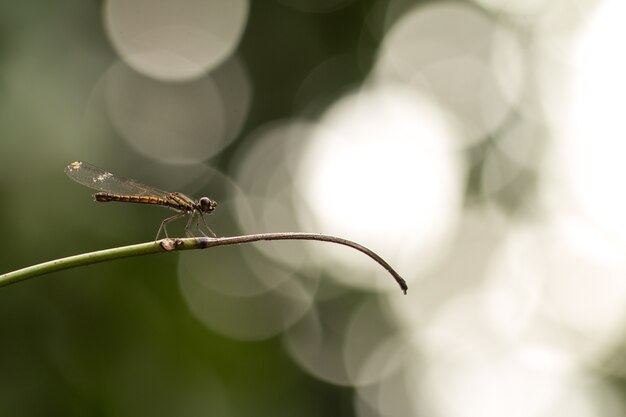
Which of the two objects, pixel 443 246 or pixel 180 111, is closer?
pixel 180 111

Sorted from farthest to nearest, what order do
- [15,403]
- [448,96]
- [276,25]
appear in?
[448,96], [276,25], [15,403]

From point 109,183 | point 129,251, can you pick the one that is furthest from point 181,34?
point 129,251

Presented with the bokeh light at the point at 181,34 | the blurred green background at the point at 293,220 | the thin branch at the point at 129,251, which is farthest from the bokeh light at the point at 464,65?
the thin branch at the point at 129,251

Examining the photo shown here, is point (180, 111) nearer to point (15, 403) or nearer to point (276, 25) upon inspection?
point (276, 25)

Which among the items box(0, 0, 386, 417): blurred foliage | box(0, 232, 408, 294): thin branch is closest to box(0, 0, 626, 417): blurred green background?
box(0, 0, 386, 417): blurred foliage

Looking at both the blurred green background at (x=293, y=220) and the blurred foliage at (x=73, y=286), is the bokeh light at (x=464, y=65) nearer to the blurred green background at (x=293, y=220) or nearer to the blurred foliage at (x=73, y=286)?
the blurred green background at (x=293, y=220)

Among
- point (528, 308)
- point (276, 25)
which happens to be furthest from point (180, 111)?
point (528, 308)
